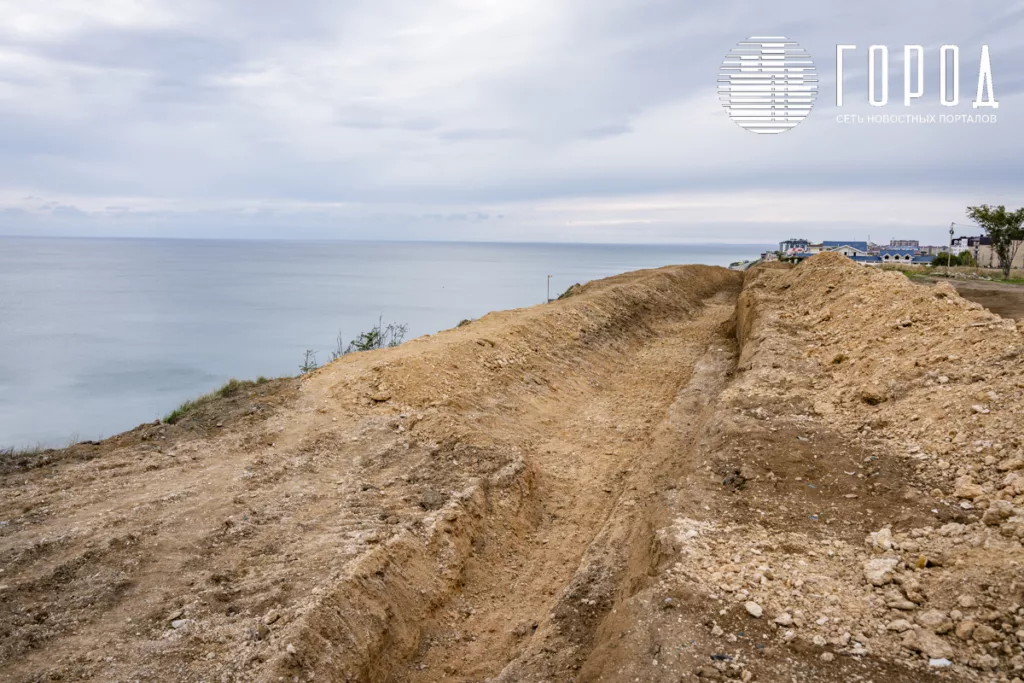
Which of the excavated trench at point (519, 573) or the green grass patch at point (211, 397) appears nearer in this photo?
the excavated trench at point (519, 573)

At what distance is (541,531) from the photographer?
28.3 feet

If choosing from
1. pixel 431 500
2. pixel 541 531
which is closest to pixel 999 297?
pixel 541 531

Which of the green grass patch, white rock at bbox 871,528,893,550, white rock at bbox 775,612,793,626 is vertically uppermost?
→ the green grass patch

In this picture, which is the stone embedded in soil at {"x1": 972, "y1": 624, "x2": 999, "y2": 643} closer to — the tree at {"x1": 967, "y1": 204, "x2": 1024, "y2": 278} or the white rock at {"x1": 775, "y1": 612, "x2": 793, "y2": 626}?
the white rock at {"x1": 775, "y1": 612, "x2": 793, "y2": 626}

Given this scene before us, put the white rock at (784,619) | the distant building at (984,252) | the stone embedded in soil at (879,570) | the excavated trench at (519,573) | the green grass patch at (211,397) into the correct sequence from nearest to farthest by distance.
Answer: the white rock at (784,619) → the stone embedded in soil at (879,570) → the excavated trench at (519,573) → the green grass patch at (211,397) → the distant building at (984,252)

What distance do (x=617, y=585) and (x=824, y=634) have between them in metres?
2.21

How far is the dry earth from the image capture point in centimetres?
507

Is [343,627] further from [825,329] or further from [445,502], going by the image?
[825,329]

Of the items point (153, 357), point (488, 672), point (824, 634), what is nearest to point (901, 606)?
point (824, 634)

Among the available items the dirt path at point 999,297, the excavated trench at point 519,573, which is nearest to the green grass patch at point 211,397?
the excavated trench at point 519,573

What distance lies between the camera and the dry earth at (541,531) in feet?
16.6

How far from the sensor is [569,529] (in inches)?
339

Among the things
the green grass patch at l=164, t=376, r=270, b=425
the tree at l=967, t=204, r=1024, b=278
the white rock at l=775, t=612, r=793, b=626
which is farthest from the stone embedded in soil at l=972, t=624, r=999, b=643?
the tree at l=967, t=204, r=1024, b=278

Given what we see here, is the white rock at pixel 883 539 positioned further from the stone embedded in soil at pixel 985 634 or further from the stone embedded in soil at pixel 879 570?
the stone embedded in soil at pixel 985 634
